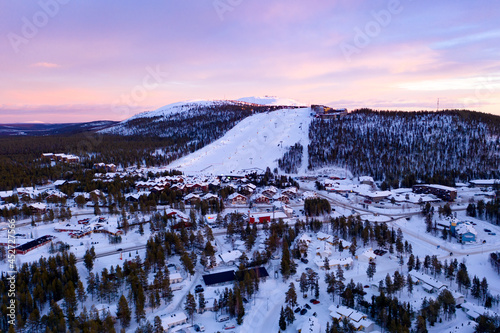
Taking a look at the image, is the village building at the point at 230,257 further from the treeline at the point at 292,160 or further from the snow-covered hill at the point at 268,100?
the snow-covered hill at the point at 268,100

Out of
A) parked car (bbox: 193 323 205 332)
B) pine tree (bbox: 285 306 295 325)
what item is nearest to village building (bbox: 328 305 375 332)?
pine tree (bbox: 285 306 295 325)

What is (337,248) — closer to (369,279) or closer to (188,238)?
(369,279)

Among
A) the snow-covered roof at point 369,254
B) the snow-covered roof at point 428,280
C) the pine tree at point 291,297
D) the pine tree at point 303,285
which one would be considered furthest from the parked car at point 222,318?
the snow-covered roof at point 428,280

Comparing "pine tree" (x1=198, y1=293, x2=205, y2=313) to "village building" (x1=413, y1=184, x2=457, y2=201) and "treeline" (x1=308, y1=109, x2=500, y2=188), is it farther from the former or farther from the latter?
"treeline" (x1=308, y1=109, x2=500, y2=188)

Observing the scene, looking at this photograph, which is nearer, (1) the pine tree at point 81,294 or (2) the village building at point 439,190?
(1) the pine tree at point 81,294

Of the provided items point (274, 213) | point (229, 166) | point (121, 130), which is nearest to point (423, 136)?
point (229, 166)

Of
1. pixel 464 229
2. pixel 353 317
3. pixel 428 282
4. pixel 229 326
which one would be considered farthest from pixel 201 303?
pixel 464 229
